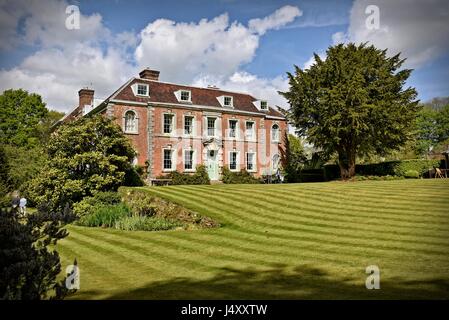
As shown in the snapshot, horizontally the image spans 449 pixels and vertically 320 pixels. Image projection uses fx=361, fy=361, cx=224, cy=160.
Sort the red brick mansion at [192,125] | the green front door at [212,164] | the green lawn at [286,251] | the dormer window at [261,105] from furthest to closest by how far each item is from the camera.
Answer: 1. the dormer window at [261,105]
2. the green front door at [212,164]
3. the red brick mansion at [192,125]
4. the green lawn at [286,251]

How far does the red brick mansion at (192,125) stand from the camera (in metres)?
31.0

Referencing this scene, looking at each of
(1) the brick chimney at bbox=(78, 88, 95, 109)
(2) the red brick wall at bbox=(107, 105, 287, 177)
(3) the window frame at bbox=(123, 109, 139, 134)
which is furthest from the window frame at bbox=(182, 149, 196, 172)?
(1) the brick chimney at bbox=(78, 88, 95, 109)

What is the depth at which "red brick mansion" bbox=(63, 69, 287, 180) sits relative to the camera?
102 ft

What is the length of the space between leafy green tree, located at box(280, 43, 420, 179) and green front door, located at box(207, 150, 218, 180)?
8.80 m

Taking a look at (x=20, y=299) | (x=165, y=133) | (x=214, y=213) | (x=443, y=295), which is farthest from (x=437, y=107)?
(x=20, y=299)

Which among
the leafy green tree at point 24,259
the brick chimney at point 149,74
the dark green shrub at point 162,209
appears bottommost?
the dark green shrub at point 162,209

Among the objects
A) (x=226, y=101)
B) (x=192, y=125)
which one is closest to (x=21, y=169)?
(x=192, y=125)

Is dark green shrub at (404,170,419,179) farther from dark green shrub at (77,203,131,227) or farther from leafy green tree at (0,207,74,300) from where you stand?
leafy green tree at (0,207,74,300)

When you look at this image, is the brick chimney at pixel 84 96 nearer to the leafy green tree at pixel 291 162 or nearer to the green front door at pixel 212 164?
the green front door at pixel 212 164

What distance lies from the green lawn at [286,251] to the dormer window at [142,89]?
58.0ft

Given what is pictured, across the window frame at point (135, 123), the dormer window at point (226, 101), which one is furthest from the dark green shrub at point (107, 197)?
the dormer window at point (226, 101)

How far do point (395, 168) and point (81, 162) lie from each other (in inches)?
1048

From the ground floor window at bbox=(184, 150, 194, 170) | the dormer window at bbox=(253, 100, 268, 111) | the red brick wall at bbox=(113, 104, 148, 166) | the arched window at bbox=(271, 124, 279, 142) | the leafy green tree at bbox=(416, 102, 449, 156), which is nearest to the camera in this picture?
the red brick wall at bbox=(113, 104, 148, 166)
